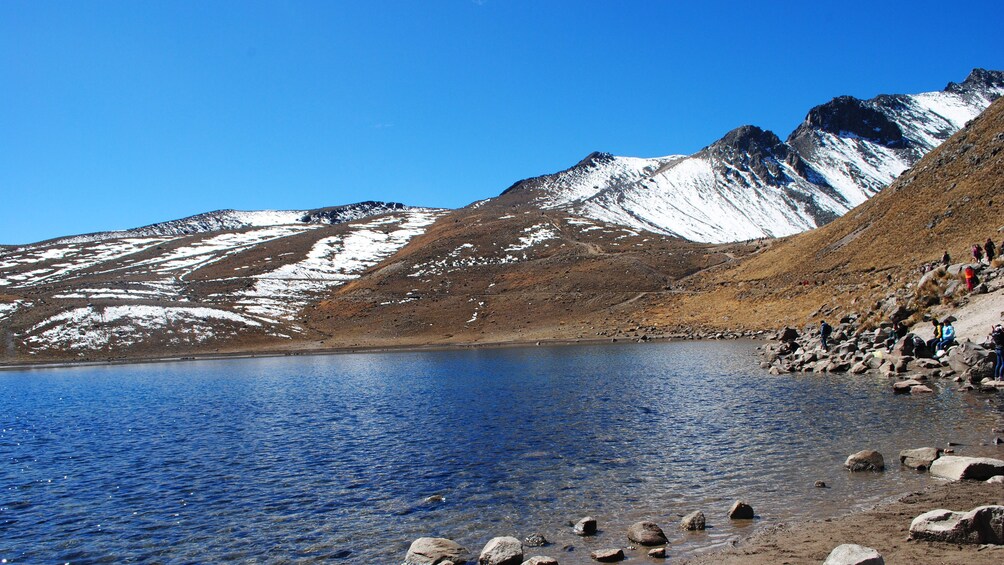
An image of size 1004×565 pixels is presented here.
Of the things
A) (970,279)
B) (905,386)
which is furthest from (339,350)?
(905,386)

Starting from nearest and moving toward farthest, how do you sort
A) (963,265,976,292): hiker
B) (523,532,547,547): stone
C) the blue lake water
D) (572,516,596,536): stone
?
(523,532,547,547): stone < (572,516,596,536): stone < the blue lake water < (963,265,976,292): hiker

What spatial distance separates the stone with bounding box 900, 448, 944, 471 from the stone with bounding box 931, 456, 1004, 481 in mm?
924

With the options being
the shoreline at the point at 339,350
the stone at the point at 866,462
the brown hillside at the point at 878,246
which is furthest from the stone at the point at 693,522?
the shoreline at the point at 339,350

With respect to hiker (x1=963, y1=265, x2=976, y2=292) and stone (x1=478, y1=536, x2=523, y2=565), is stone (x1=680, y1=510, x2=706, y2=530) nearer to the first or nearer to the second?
stone (x1=478, y1=536, x2=523, y2=565)

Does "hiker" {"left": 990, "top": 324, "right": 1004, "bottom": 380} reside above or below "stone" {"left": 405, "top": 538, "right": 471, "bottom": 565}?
above

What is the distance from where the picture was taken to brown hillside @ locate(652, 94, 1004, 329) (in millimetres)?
60844

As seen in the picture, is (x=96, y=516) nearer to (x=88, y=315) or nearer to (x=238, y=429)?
(x=238, y=429)

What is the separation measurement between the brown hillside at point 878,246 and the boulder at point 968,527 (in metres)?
42.8

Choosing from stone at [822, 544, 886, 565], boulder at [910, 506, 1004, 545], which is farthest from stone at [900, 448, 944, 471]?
stone at [822, 544, 886, 565]

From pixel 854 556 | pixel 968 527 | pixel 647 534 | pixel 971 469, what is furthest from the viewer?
pixel 971 469

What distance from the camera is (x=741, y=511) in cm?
1462

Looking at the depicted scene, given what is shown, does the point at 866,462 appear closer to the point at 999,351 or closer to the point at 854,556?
the point at 854,556

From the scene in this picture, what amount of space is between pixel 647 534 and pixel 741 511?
2.63m

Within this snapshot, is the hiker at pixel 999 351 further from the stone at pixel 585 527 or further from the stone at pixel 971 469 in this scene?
the stone at pixel 585 527
